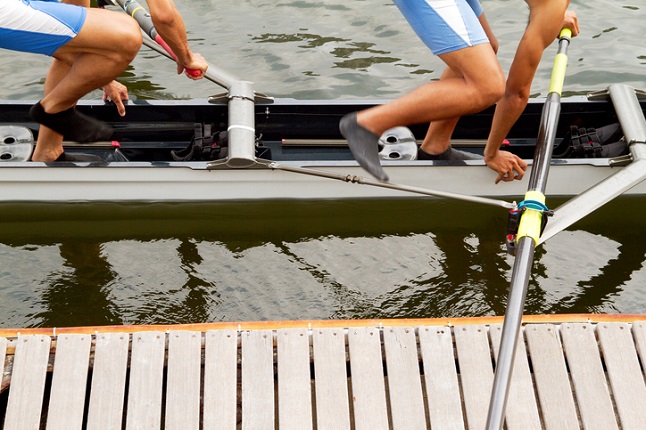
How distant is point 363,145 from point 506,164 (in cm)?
137

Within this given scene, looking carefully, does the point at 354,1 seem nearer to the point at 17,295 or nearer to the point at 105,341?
the point at 17,295

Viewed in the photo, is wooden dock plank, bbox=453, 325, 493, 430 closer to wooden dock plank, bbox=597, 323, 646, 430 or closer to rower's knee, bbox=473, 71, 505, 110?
wooden dock plank, bbox=597, 323, 646, 430

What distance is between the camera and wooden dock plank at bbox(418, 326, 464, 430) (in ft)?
12.5

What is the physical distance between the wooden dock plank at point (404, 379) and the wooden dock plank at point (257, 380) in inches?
22.4

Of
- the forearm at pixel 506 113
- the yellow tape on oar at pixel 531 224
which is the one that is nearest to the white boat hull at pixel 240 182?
the forearm at pixel 506 113

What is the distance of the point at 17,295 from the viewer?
17.3 ft

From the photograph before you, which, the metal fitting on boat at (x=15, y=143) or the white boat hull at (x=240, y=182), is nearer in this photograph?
the white boat hull at (x=240, y=182)

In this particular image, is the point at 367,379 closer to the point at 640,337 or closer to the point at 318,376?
the point at 318,376

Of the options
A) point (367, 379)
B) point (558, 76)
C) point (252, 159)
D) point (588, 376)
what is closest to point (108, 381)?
point (367, 379)

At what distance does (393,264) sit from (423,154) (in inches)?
31.5

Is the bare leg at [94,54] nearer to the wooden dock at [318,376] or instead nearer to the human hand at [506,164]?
the wooden dock at [318,376]

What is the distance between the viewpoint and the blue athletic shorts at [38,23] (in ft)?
15.7

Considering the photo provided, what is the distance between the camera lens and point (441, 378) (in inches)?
156

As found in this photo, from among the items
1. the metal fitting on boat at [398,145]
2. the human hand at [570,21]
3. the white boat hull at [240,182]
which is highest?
the human hand at [570,21]
